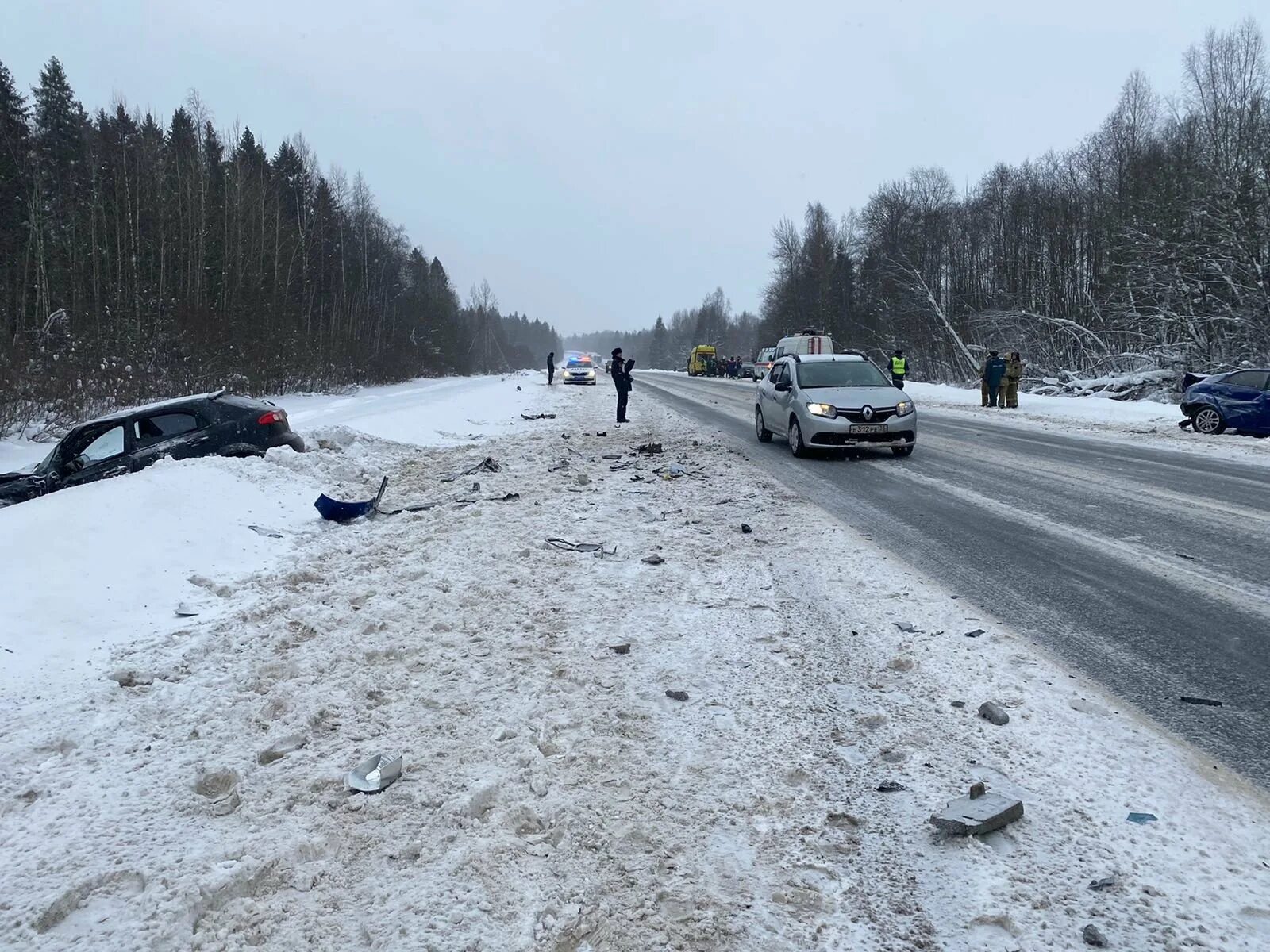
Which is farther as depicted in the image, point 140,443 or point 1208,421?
point 1208,421

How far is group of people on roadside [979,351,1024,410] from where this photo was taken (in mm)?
26469

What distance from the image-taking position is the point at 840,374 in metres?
13.3

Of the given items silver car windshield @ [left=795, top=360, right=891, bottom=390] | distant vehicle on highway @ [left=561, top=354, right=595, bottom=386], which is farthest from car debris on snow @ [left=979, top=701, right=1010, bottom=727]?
distant vehicle on highway @ [left=561, top=354, right=595, bottom=386]

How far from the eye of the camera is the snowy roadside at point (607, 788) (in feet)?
7.43

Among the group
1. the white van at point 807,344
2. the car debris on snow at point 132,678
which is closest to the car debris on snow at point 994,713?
the car debris on snow at point 132,678

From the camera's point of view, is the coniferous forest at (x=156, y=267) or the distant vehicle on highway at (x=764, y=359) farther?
the distant vehicle on highway at (x=764, y=359)

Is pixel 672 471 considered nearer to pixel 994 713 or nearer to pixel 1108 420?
pixel 994 713

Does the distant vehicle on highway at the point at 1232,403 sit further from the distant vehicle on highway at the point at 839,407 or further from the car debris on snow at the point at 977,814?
the car debris on snow at the point at 977,814

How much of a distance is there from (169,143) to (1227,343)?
5486 centimetres

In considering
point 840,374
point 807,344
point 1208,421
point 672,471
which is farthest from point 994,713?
point 807,344

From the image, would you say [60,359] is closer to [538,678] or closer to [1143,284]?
[538,678]

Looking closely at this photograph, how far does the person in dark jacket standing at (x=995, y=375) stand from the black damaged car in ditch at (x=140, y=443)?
2431 cm

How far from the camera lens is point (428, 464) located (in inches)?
492

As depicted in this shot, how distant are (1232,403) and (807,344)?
73.7ft
